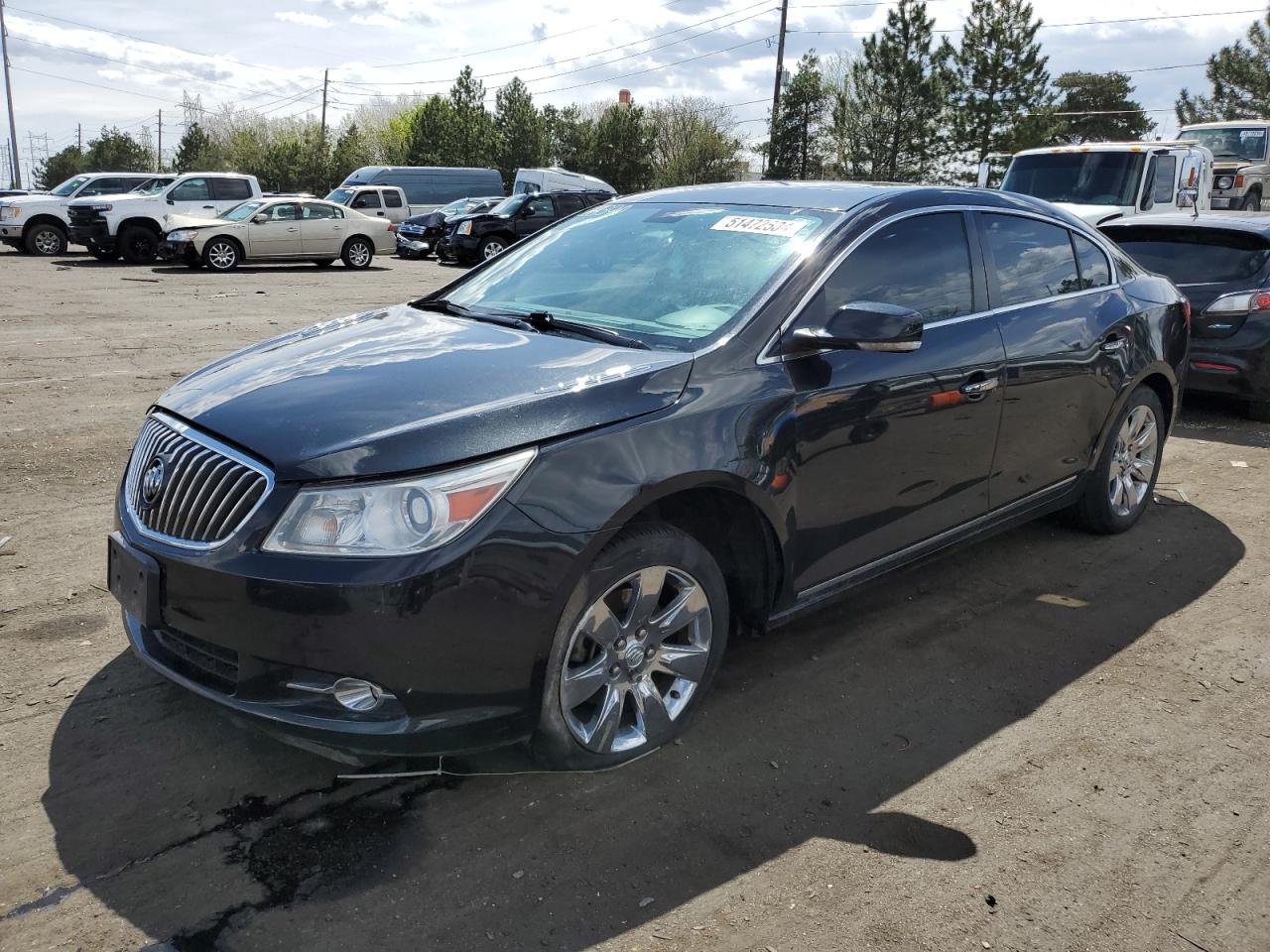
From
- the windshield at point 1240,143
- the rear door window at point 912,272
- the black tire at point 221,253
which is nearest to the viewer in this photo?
the rear door window at point 912,272

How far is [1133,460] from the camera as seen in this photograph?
18.0 ft

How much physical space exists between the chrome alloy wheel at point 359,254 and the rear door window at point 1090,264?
67.7ft

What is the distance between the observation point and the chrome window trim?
345 cm

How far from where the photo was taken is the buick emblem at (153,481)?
301 centimetres

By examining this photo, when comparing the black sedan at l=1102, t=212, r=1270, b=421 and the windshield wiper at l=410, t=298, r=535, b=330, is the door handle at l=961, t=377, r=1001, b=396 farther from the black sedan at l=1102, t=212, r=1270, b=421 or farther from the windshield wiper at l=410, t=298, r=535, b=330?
the black sedan at l=1102, t=212, r=1270, b=421

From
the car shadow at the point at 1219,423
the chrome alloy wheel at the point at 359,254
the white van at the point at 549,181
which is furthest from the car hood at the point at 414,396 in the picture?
the white van at the point at 549,181

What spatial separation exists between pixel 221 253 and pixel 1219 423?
732 inches

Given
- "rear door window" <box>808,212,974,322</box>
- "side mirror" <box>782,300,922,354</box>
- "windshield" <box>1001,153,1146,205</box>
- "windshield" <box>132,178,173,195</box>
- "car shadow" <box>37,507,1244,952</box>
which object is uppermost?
"windshield" <box>1001,153,1146,205</box>

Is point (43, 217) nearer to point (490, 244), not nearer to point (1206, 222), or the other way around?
point (490, 244)

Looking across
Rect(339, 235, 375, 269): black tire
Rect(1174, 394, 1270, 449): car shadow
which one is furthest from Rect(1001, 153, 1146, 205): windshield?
Rect(339, 235, 375, 269): black tire

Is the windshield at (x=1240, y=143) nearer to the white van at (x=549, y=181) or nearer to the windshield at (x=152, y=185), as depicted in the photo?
the white van at (x=549, y=181)

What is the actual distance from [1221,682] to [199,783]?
357 centimetres

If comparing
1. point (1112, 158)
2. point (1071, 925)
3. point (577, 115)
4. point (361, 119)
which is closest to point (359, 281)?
point (1112, 158)

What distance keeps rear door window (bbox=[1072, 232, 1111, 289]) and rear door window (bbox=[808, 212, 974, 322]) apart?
3.45 feet
